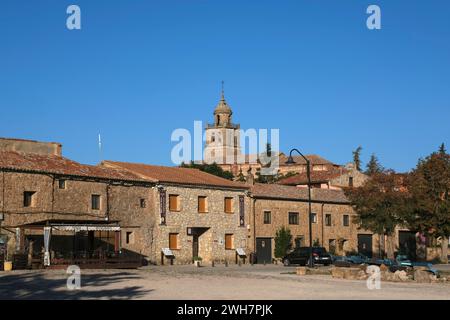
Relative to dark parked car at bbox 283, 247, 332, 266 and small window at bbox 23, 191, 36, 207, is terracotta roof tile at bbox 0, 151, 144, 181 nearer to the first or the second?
small window at bbox 23, 191, 36, 207

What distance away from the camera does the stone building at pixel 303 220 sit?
2218 inches

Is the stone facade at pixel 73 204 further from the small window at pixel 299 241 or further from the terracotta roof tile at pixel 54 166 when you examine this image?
the small window at pixel 299 241

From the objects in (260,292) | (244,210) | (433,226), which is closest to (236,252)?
(244,210)

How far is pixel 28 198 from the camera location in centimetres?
4141

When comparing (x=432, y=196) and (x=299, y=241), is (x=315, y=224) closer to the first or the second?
(x=299, y=241)

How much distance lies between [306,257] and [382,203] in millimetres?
14277

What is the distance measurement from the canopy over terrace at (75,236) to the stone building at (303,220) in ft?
48.4

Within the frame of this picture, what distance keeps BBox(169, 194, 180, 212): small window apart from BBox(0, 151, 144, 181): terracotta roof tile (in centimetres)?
297

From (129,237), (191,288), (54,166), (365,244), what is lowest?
(191,288)

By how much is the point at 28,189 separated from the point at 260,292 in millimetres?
20494

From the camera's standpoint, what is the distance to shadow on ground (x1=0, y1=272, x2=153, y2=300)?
926 inches

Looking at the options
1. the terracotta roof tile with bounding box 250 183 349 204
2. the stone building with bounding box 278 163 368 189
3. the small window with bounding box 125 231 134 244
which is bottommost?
the small window with bounding box 125 231 134 244

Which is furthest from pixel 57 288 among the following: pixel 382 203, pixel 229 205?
pixel 382 203

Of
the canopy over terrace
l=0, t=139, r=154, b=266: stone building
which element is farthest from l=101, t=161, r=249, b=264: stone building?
the canopy over terrace
